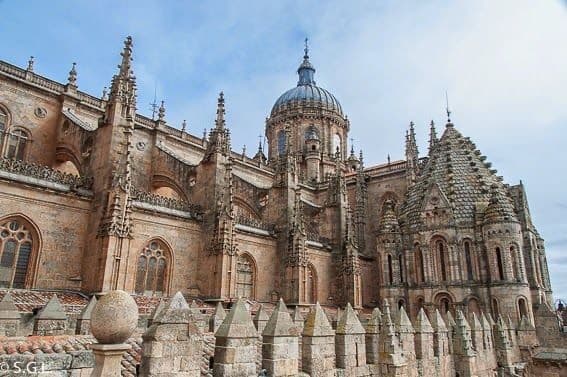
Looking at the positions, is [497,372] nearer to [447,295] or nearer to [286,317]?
[447,295]

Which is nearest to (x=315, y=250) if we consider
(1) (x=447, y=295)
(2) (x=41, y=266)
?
(1) (x=447, y=295)

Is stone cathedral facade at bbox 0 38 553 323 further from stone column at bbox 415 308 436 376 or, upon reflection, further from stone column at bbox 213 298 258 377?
stone column at bbox 213 298 258 377

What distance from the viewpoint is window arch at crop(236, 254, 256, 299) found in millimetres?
24109

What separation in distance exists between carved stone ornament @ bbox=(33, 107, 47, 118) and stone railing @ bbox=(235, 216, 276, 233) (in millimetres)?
12719

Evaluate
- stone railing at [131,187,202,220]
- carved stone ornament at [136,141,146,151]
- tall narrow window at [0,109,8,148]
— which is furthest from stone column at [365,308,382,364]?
tall narrow window at [0,109,8,148]

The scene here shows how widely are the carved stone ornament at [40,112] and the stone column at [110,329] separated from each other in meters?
22.5

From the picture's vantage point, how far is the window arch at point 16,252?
15.6 meters

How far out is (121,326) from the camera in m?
5.37

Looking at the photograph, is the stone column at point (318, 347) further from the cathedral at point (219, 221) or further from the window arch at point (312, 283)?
the window arch at point (312, 283)

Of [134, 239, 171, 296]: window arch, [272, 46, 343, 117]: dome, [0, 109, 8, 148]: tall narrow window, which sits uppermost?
[272, 46, 343, 117]: dome

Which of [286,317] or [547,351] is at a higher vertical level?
[286,317]

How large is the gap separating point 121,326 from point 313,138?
4461 cm

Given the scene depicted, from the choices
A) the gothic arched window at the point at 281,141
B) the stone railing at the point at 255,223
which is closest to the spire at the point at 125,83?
the stone railing at the point at 255,223

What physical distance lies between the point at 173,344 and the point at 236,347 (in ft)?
4.48
